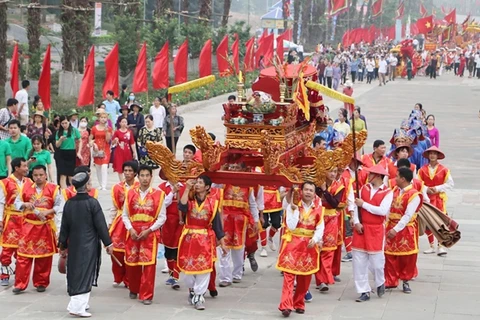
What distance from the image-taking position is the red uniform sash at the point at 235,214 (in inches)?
469

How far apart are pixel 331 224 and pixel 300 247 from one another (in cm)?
123

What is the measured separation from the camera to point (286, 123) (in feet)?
37.7

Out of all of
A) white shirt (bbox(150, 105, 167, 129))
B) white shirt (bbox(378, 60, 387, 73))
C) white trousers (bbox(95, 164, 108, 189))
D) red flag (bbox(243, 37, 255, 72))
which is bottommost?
white trousers (bbox(95, 164, 108, 189))

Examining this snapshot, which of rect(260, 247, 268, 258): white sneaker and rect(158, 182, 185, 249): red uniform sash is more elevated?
rect(158, 182, 185, 249): red uniform sash

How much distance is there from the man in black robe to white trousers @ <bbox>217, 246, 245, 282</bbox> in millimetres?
1881

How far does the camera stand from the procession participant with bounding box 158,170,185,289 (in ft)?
37.5

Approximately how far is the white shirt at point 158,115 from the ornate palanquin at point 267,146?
8.58 metres

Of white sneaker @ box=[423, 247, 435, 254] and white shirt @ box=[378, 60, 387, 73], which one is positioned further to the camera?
white shirt @ box=[378, 60, 387, 73]

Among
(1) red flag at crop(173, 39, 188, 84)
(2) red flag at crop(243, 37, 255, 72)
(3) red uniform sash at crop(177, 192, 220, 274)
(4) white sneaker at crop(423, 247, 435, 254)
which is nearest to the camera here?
(3) red uniform sash at crop(177, 192, 220, 274)

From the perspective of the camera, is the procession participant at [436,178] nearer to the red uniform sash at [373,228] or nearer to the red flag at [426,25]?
the red uniform sash at [373,228]

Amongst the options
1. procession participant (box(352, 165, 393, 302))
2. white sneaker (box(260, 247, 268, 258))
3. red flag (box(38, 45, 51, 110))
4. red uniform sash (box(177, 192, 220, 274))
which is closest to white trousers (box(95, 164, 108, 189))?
red flag (box(38, 45, 51, 110))

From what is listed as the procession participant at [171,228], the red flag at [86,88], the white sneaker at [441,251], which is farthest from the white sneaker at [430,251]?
the red flag at [86,88]

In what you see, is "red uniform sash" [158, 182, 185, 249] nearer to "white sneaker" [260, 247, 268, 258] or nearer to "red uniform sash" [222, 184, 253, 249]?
"red uniform sash" [222, 184, 253, 249]

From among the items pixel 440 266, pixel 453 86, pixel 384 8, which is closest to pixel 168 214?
pixel 440 266
